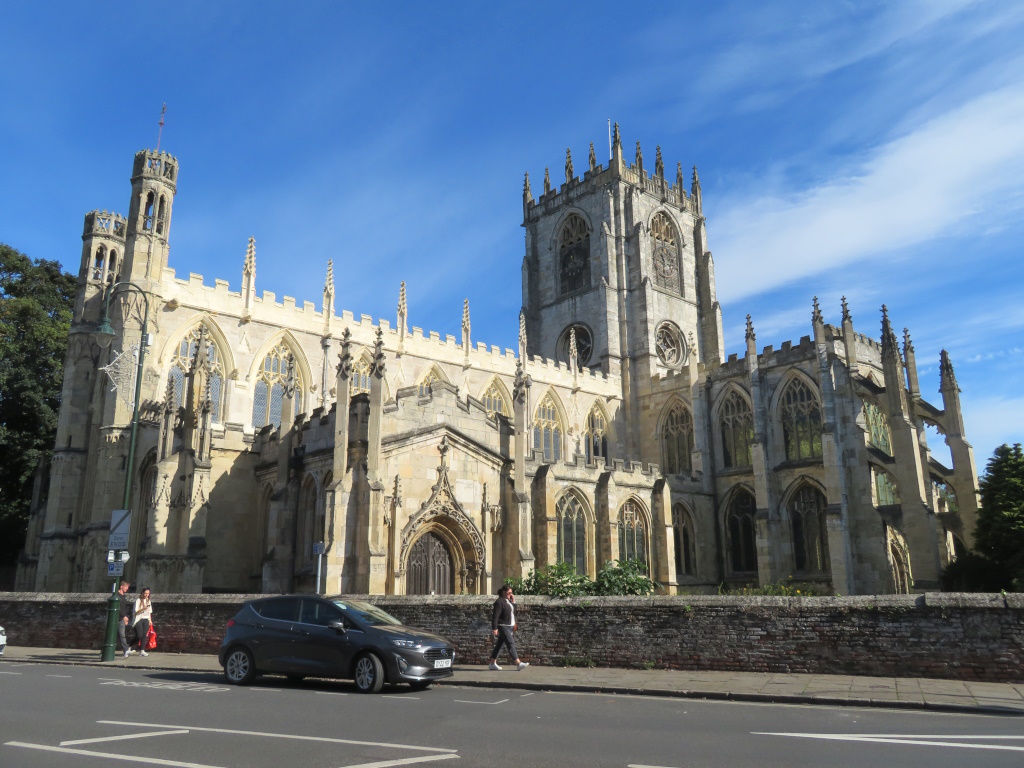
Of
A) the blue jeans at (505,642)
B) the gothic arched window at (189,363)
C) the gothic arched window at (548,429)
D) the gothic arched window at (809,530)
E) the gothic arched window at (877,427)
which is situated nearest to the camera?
the blue jeans at (505,642)

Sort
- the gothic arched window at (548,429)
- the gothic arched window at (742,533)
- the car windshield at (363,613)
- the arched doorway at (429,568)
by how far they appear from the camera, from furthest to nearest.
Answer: the gothic arched window at (548,429) → the gothic arched window at (742,533) → the arched doorway at (429,568) → the car windshield at (363,613)

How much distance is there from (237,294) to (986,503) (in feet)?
96.7

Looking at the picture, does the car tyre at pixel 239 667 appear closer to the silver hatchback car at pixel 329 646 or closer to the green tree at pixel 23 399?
the silver hatchback car at pixel 329 646

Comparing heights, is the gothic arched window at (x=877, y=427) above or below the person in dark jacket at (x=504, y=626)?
above

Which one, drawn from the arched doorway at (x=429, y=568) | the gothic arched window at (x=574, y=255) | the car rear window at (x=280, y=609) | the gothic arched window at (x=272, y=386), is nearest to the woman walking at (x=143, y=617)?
the car rear window at (x=280, y=609)

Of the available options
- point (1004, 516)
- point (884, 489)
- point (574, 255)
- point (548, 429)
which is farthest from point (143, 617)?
point (574, 255)

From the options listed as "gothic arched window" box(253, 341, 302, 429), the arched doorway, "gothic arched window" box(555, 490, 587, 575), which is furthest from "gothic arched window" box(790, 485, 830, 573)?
"gothic arched window" box(253, 341, 302, 429)

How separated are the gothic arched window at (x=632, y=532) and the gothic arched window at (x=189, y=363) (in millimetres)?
16832

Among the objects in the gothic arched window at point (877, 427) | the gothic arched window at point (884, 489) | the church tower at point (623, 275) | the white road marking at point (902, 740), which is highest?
the church tower at point (623, 275)

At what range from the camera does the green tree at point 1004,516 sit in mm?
26031

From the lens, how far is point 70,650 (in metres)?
18.3

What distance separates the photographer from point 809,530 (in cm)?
3625

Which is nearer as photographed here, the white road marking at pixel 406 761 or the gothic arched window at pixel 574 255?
the white road marking at pixel 406 761

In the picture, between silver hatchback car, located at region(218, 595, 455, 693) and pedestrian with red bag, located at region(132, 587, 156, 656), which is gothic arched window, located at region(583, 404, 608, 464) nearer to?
pedestrian with red bag, located at region(132, 587, 156, 656)
